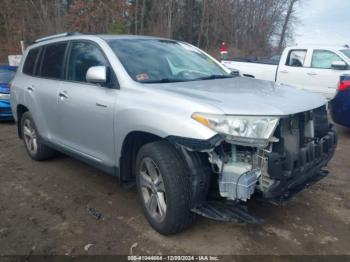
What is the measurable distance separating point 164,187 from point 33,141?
3.22 metres

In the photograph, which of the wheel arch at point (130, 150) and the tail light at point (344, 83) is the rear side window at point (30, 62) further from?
the tail light at point (344, 83)

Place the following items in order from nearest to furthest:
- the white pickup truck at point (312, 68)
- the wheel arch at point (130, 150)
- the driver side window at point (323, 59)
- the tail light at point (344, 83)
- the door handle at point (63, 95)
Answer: the wheel arch at point (130, 150) → the door handle at point (63, 95) → the tail light at point (344, 83) → the white pickup truck at point (312, 68) → the driver side window at point (323, 59)

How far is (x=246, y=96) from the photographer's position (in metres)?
3.23

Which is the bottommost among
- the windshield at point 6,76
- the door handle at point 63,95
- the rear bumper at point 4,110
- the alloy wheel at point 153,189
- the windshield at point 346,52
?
the rear bumper at point 4,110

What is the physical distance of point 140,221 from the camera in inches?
146

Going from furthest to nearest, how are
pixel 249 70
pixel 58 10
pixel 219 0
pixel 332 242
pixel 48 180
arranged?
pixel 219 0 < pixel 58 10 < pixel 249 70 < pixel 48 180 < pixel 332 242

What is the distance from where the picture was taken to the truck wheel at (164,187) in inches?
121

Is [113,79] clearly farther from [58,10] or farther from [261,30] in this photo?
[261,30]

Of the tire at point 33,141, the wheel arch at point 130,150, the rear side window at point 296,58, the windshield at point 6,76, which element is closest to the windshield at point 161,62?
the wheel arch at point 130,150

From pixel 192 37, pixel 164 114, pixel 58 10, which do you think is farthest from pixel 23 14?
pixel 164 114

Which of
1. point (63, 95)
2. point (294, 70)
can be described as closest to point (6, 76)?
point (63, 95)

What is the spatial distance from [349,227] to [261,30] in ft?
134

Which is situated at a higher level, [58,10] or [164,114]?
[58,10]

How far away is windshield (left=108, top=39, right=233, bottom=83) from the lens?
3762 millimetres
